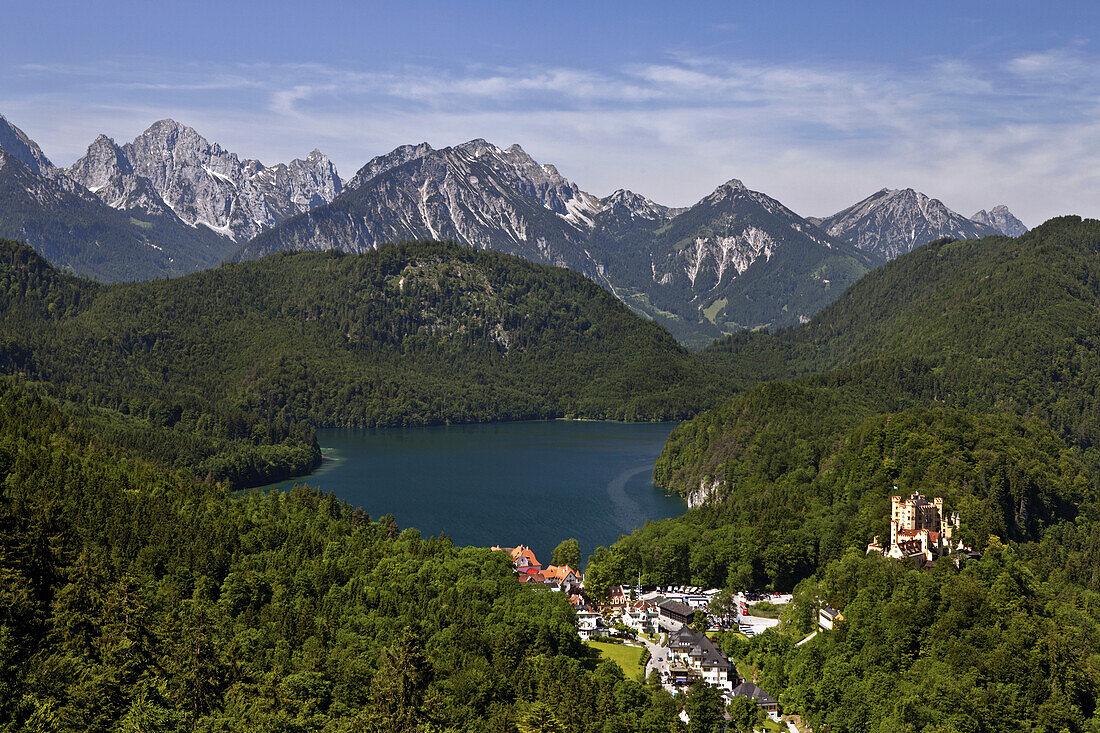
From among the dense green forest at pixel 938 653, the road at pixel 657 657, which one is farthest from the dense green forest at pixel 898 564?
the road at pixel 657 657

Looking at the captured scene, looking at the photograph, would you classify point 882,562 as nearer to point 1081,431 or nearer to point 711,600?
point 711,600

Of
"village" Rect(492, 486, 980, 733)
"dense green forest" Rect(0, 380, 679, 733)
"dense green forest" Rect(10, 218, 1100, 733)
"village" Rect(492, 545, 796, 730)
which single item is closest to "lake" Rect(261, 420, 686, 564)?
"village" Rect(492, 545, 796, 730)

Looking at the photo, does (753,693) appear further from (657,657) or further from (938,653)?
(938,653)

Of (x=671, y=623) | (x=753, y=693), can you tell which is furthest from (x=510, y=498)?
(x=753, y=693)

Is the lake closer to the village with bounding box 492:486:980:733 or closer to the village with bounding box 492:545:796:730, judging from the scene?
the village with bounding box 492:545:796:730

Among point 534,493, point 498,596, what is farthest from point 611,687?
point 534,493

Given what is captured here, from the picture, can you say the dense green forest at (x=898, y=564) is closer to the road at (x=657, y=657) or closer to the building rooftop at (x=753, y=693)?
the building rooftop at (x=753, y=693)
